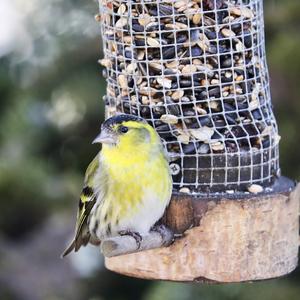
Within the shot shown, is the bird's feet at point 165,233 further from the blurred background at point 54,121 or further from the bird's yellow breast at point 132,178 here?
the blurred background at point 54,121

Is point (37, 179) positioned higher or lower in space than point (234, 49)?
lower

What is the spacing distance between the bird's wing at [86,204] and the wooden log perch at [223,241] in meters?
0.27

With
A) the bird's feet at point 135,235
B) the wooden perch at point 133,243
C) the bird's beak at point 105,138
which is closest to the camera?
the wooden perch at point 133,243

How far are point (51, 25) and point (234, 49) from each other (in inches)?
86.4

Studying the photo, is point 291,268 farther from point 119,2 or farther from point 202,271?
point 119,2

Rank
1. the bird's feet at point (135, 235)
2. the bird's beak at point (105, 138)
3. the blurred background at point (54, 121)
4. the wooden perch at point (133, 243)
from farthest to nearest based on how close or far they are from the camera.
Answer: the blurred background at point (54, 121)
the bird's beak at point (105, 138)
the bird's feet at point (135, 235)
the wooden perch at point (133, 243)

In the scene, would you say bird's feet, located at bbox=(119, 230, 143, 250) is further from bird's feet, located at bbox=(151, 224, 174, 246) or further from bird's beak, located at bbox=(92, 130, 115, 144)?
bird's beak, located at bbox=(92, 130, 115, 144)

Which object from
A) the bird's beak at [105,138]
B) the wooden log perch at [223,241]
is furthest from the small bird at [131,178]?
the wooden log perch at [223,241]

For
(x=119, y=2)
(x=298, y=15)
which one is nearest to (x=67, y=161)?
(x=298, y=15)

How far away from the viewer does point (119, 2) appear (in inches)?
212

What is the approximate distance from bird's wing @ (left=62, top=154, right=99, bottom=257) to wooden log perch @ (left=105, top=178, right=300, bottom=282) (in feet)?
0.87

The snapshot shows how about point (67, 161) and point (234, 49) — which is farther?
point (67, 161)

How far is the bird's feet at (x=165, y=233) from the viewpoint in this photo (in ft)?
16.7

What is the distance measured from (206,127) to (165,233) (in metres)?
0.54
